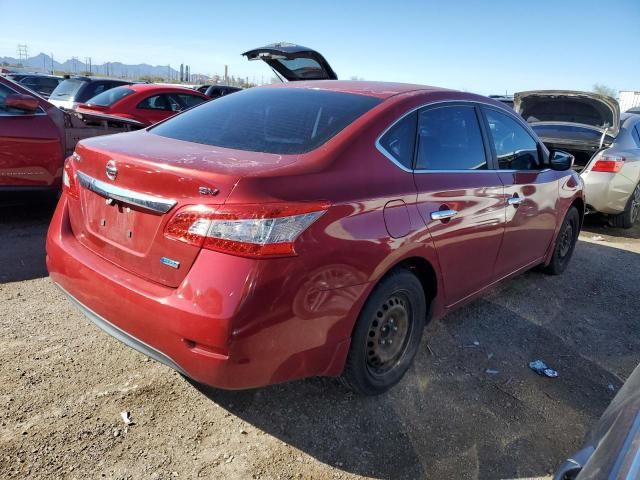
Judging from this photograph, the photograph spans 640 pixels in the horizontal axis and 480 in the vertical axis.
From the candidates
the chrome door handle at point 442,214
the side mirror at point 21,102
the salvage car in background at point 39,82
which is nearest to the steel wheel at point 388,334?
the chrome door handle at point 442,214

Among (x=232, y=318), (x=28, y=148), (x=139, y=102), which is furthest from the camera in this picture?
(x=139, y=102)

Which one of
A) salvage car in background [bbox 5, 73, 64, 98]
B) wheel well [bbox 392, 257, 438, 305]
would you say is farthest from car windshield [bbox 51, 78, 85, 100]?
wheel well [bbox 392, 257, 438, 305]

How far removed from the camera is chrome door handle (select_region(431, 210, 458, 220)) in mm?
2719

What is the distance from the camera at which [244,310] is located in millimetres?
1964

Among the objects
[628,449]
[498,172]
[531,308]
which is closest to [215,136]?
[498,172]

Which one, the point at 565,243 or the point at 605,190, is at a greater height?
the point at 605,190

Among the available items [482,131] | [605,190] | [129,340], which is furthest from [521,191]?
[605,190]

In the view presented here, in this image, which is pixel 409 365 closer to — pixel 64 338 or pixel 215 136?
pixel 215 136

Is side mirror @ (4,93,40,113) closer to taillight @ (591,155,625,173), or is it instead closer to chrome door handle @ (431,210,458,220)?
chrome door handle @ (431,210,458,220)

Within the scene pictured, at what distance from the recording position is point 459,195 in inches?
116

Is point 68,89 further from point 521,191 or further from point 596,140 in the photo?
point 521,191

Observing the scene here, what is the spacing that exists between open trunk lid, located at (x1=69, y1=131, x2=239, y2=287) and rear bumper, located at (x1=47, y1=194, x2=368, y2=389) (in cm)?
9

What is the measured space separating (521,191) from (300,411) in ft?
7.29

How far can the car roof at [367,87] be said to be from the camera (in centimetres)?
293
